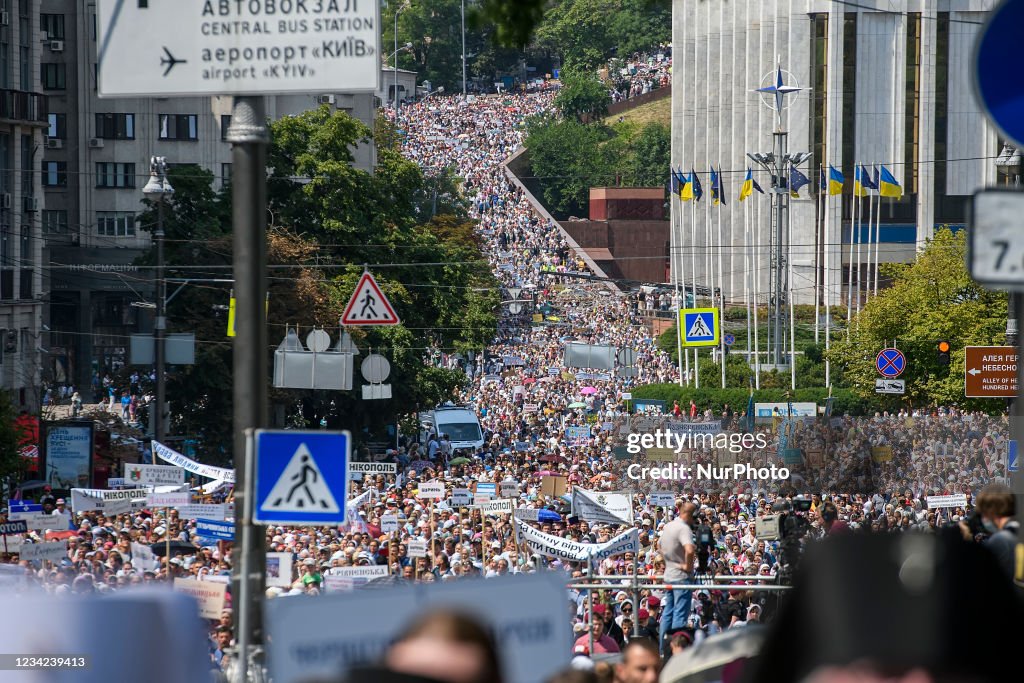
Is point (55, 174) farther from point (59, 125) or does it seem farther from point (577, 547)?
point (577, 547)

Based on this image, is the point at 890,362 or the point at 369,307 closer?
the point at 369,307

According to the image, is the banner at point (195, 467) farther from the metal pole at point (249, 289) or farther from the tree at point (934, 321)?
the tree at point (934, 321)

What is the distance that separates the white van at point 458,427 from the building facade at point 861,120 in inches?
1174

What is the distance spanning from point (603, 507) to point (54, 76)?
5927 centimetres

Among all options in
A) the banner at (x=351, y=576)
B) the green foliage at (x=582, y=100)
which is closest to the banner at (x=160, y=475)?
the banner at (x=351, y=576)

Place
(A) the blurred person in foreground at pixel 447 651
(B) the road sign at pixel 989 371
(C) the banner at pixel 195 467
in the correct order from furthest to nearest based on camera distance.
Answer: (C) the banner at pixel 195 467, (B) the road sign at pixel 989 371, (A) the blurred person in foreground at pixel 447 651

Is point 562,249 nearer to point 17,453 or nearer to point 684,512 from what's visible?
point 17,453

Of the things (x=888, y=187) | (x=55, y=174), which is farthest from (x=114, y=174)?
(x=888, y=187)

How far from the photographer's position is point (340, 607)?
382 centimetres

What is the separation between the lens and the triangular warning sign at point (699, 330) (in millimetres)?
48281

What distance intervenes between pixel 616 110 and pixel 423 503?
149346mm

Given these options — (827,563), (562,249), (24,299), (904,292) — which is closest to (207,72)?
(827,563)

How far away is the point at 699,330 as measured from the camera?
48344 mm

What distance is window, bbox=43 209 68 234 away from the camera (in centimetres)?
7369
